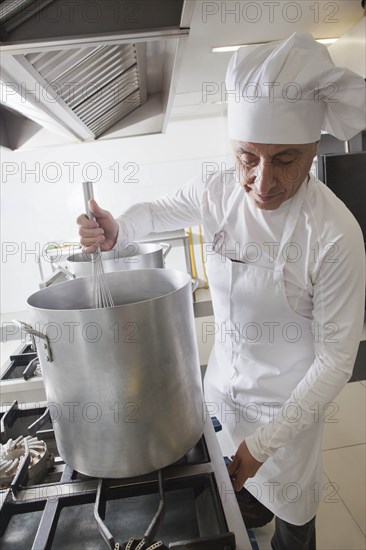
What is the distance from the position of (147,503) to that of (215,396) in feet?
1.52

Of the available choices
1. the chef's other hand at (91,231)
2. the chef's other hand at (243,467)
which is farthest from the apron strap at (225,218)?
the chef's other hand at (243,467)

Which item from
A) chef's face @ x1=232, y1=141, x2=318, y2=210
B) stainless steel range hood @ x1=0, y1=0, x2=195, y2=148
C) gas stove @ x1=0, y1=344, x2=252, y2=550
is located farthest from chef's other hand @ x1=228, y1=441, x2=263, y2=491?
stainless steel range hood @ x1=0, y1=0, x2=195, y2=148

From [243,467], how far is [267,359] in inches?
9.3

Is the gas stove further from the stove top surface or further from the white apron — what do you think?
the white apron

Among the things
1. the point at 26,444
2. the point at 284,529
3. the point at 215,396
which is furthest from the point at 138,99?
the point at 284,529

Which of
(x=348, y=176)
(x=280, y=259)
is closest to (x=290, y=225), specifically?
(x=280, y=259)

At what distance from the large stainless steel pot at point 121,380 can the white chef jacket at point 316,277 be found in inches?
9.8

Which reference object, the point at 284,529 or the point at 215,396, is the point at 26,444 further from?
the point at 284,529

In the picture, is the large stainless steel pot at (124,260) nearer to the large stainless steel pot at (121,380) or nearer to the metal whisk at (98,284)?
the metal whisk at (98,284)

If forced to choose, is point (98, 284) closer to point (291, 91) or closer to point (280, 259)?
point (280, 259)

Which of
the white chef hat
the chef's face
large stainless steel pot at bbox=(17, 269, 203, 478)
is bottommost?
large stainless steel pot at bbox=(17, 269, 203, 478)

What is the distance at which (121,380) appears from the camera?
0.52 meters

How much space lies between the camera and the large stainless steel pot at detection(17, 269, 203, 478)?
495 millimetres

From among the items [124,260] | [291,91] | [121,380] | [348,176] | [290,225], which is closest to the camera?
[121,380]
